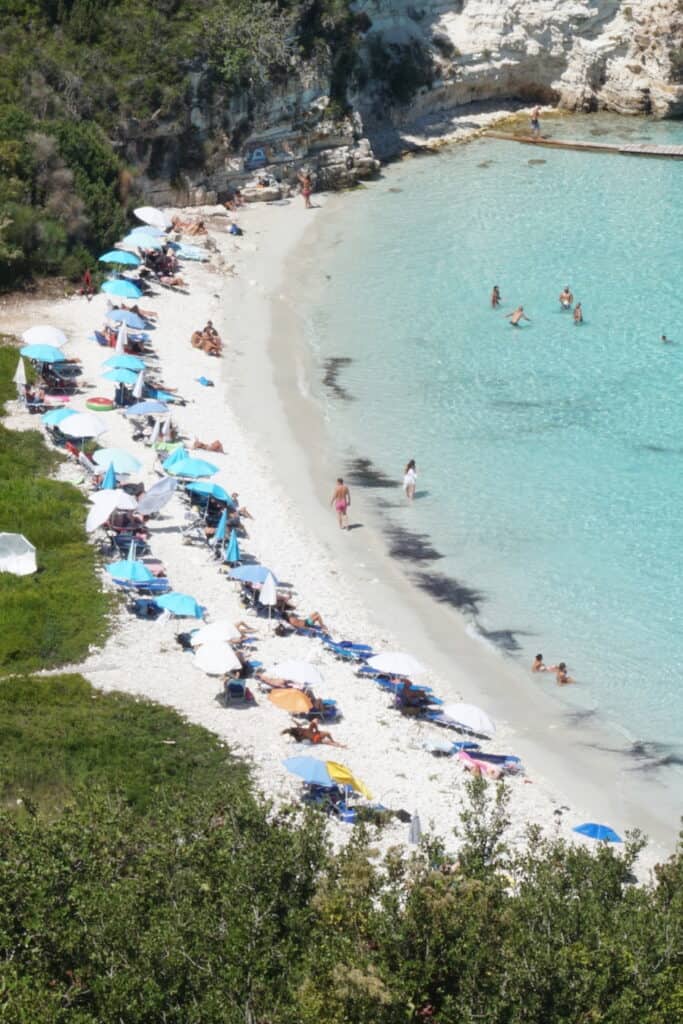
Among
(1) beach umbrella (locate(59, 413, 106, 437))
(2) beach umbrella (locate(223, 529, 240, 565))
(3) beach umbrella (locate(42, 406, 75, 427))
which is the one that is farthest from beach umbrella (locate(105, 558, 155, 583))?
(3) beach umbrella (locate(42, 406, 75, 427))

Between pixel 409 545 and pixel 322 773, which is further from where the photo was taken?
pixel 409 545

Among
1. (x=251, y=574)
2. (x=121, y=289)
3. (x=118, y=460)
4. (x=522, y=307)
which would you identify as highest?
(x=121, y=289)

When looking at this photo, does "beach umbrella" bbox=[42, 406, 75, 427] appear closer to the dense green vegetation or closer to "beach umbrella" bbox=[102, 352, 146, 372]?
the dense green vegetation

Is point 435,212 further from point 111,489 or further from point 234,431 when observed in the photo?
point 111,489

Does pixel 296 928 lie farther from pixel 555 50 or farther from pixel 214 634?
pixel 555 50

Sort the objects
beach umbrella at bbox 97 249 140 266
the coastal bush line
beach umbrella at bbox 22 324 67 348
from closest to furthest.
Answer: the coastal bush line → beach umbrella at bbox 22 324 67 348 → beach umbrella at bbox 97 249 140 266

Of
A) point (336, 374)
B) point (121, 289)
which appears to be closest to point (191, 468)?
point (336, 374)

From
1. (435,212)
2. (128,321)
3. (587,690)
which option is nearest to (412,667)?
(587,690)
